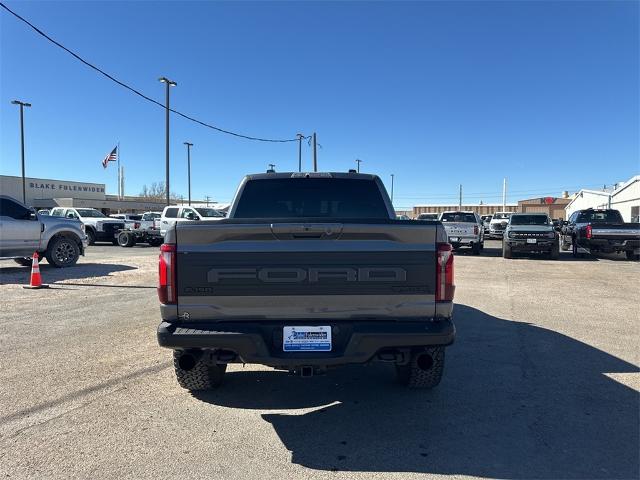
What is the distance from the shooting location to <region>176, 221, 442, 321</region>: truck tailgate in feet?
10.7

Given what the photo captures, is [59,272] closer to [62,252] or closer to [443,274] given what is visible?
[62,252]

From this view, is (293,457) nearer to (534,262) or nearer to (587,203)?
(534,262)

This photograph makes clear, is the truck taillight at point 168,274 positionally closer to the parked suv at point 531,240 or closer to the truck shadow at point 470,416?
the truck shadow at point 470,416

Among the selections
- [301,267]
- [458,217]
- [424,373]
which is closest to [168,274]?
[301,267]

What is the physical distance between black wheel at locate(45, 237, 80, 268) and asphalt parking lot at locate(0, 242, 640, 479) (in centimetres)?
696

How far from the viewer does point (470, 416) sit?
3771mm

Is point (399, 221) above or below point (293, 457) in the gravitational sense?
above

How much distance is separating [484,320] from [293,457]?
4.97 metres

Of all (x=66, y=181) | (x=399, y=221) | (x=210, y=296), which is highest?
(x=66, y=181)

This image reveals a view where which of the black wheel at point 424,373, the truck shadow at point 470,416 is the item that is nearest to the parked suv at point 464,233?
the truck shadow at point 470,416

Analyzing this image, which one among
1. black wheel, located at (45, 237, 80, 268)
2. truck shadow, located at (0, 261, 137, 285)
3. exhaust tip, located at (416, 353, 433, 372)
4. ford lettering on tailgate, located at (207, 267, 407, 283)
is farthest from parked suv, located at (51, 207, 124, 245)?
exhaust tip, located at (416, 353, 433, 372)

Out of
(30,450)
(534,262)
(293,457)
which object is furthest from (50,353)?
(534,262)

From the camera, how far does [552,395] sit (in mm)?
4227

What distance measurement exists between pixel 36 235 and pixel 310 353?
12078 mm
